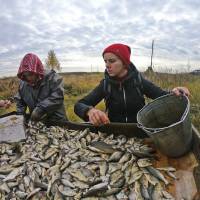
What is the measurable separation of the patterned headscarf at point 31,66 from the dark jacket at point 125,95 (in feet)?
3.69

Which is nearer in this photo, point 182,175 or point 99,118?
point 182,175

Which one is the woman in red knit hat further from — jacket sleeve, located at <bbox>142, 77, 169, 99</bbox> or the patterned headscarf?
the patterned headscarf

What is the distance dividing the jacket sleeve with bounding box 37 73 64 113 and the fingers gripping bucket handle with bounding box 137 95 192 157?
6.48 ft

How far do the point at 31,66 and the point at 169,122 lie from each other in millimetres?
2486

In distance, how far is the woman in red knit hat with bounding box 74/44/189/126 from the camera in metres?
5.09

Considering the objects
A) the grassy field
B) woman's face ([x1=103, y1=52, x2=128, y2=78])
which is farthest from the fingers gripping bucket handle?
the grassy field

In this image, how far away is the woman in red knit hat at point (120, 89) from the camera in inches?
201

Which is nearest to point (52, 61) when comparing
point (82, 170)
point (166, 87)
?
point (166, 87)

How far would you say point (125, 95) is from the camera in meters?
5.31

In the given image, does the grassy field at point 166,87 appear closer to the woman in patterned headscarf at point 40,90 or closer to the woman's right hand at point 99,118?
the woman in patterned headscarf at point 40,90

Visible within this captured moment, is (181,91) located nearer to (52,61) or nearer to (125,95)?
(125,95)

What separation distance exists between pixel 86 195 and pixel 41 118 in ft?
9.06

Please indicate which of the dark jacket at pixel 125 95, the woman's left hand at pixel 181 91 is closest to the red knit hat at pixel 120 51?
the dark jacket at pixel 125 95

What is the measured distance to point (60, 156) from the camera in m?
4.37
